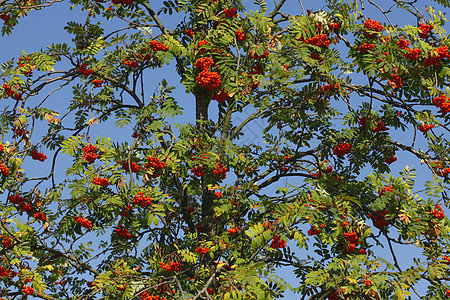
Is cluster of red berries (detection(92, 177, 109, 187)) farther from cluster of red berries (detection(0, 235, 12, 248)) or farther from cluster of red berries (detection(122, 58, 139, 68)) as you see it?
cluster of red berries (detection(122, 58, 139, 68))

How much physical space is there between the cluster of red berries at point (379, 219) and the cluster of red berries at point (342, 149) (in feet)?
3.38

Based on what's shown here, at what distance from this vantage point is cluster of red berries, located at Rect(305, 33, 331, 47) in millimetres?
7825

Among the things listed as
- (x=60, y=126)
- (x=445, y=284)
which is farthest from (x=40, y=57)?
(x=445, y=284)

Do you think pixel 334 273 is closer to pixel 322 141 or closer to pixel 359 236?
pixel 359 236

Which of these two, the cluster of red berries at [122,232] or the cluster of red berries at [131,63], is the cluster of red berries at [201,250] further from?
the cluster of red berries at [131,63]

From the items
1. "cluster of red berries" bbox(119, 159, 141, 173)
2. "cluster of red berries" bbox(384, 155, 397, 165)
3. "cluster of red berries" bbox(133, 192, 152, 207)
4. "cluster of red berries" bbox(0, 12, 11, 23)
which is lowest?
"cluster of red berries" bbox(133, 192, 152, 207)

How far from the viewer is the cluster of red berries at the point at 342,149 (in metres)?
8.35

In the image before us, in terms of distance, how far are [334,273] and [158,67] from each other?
424cm

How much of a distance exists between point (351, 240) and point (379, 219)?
76cm

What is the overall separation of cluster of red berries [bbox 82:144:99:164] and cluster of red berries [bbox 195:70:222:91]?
175cm

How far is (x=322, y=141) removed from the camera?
8.91 metres

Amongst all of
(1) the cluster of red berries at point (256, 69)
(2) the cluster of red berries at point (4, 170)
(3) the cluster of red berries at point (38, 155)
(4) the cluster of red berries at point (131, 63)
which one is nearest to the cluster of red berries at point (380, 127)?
(1) the cluster of red berries at point (256, 69)

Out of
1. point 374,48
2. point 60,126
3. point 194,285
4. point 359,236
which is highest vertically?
point 374,48

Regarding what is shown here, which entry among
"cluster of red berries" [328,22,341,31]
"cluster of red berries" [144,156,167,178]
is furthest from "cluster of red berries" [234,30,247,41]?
"cluster of red berries" [144,156,167,178]
